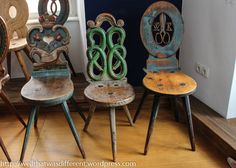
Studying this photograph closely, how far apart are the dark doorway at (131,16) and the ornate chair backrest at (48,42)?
1.17 feet

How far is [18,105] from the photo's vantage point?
2.40 metres

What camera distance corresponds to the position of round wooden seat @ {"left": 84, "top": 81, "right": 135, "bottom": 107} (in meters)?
1.72

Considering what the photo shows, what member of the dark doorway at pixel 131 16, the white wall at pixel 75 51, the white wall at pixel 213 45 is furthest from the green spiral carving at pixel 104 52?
the white wall at pixel 75 51

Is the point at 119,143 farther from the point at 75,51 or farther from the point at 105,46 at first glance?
the point at 75,51

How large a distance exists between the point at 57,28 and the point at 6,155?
0.98 m

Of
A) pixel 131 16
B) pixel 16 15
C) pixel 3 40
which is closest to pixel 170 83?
pixel 131 16

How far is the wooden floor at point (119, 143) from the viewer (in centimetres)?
180

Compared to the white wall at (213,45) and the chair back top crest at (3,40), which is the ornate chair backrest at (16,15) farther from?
the white wall at (213,45)

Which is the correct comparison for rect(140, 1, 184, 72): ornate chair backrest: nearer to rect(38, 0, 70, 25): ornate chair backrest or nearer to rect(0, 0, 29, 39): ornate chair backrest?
rect(38, 0, 70, 25): ornate chair backrest

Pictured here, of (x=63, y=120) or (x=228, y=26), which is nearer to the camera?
(x=228, y=26)

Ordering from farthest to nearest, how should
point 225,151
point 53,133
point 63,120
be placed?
point 63,120 → point 53,133 → point 225,151

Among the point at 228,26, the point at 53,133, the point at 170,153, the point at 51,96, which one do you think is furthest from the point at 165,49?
the point at 53,133

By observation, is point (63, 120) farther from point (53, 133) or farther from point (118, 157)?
point (118, 157)

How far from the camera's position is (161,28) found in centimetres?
213
